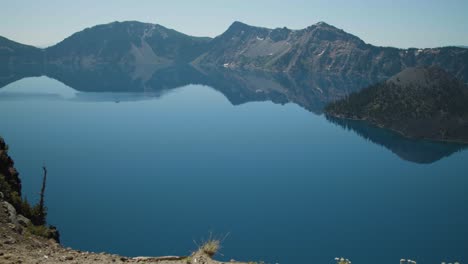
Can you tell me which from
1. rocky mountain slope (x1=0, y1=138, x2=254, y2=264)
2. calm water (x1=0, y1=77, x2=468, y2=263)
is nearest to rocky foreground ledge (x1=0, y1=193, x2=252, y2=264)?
rocky mountain slope (x1=0, y1=138, x2=254, y2=264)

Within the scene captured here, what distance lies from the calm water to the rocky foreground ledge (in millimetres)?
45875

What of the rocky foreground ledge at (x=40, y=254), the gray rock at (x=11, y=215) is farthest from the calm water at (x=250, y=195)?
the rocky foreground ledge at (x=40, y=254)

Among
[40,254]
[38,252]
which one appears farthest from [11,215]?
[40,254]

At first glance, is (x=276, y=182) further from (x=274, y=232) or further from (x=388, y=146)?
(x=388, y=146)

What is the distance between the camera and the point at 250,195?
116 metres

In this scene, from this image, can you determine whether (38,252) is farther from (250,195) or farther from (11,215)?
(250,195)

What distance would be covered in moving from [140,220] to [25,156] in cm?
7252

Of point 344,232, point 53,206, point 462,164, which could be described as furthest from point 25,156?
point 462,164

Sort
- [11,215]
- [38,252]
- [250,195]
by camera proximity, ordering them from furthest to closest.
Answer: [250,195] < [11,215] < [38,252]

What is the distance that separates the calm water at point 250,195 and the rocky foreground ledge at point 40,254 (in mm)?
45875

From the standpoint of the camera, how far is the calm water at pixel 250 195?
285 ft

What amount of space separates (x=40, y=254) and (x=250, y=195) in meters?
91.9

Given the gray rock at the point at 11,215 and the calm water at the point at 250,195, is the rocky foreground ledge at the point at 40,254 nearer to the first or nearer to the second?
the gray rock at the point at 11,215

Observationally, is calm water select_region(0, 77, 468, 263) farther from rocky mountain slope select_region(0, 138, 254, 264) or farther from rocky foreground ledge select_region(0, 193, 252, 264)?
rocky foreground ledge select_region(0, 193, 252, 264)
